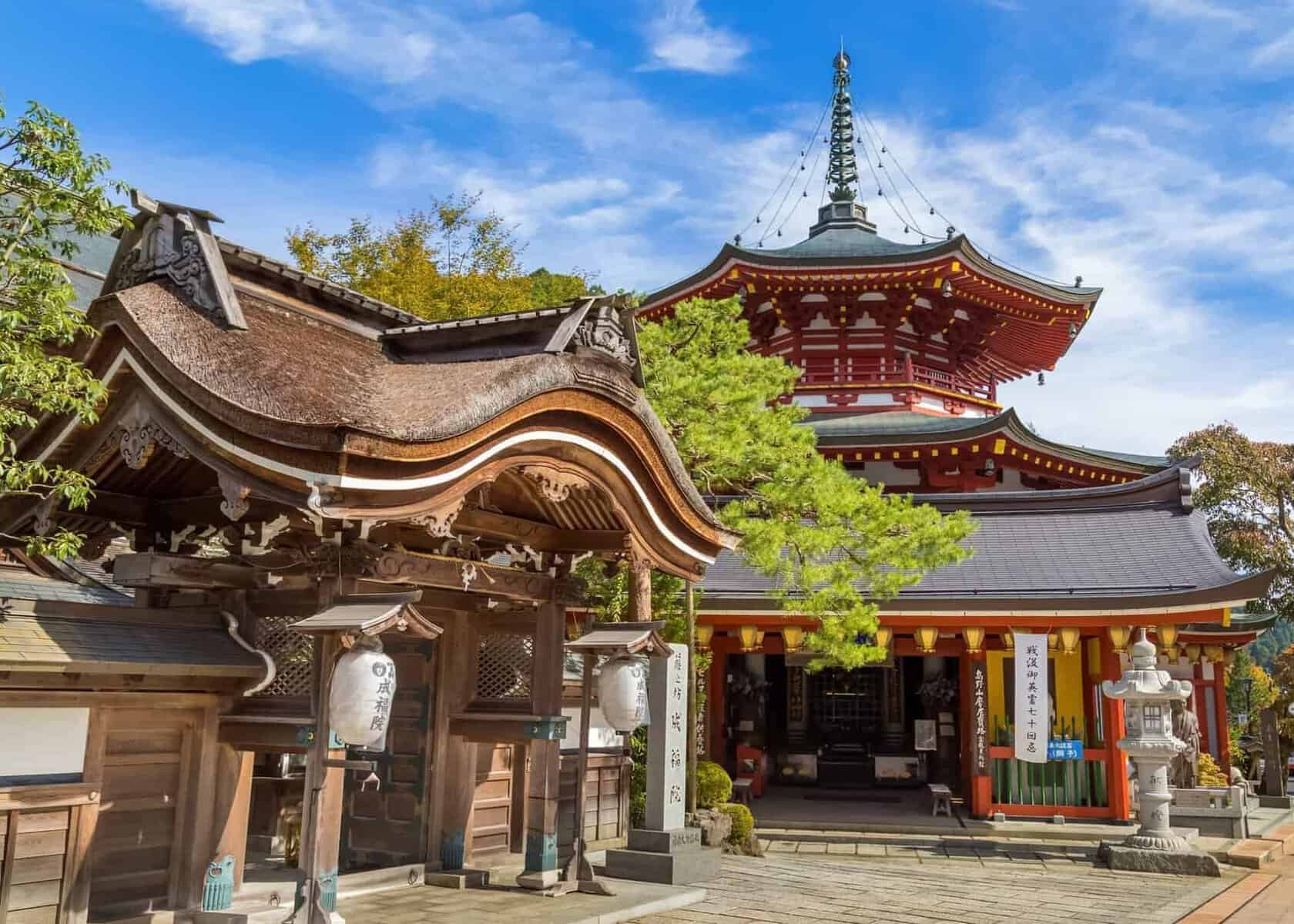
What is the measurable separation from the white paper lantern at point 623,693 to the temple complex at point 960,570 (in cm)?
691

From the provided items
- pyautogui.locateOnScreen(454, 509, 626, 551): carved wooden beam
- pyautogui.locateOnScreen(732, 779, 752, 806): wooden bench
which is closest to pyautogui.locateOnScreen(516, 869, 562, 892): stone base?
pyautogui.locateOnScreen(454, 509, 626, 551): carved wooden beam

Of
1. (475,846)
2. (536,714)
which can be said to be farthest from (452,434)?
(475,846)

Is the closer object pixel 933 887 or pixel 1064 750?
pixel 933 887

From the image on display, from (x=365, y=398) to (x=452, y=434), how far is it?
1.17 meters

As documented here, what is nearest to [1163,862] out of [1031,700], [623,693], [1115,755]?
[1031,700]

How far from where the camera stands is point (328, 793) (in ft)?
25.2

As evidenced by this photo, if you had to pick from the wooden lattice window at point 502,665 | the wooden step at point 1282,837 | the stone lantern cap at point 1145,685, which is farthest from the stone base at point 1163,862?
the wooden lattice window at point 502,665

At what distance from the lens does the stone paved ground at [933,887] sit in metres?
10.1

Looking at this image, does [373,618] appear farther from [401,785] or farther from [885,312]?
[885,312]

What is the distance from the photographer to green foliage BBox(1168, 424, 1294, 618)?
116 feet

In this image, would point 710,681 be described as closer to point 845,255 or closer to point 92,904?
point 845,255

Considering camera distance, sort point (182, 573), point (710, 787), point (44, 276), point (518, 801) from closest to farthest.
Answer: point (44, 276) < point (182, 573) < point (518, 801) < point (710, 787)

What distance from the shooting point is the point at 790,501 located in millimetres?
12992

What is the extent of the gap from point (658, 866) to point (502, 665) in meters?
2.59
